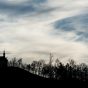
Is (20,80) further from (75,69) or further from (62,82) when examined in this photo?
(75,69)

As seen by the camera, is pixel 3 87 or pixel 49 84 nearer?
pixel 3 87

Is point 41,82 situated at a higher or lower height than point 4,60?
lower

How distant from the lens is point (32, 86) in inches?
2265

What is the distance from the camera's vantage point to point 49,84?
61625 millimetres

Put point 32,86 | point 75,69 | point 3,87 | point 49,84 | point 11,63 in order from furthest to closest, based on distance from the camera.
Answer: point 11,63 → point 75,69 → point 49,84 → point 32,86 → point 3,87

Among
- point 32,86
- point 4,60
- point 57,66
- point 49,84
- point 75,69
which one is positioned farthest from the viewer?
point 75,69

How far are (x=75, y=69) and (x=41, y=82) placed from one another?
9362 centimetres

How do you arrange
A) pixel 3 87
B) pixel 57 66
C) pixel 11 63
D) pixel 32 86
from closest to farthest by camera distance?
1. pixel 3 87
2. pixel 32 86
3. pixel 57 66
4. pixel 11 63

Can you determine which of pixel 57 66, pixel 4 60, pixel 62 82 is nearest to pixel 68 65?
pixel 57 66

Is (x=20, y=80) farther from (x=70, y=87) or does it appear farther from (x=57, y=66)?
(x=57, y=66)

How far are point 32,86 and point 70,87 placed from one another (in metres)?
11.0

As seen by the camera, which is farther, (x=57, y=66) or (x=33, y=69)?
(x=33, y=69)

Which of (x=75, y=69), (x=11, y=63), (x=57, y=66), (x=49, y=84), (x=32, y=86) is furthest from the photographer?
(x=11, y=63)

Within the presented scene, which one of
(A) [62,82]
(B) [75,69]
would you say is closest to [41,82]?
(A) [62,82]
